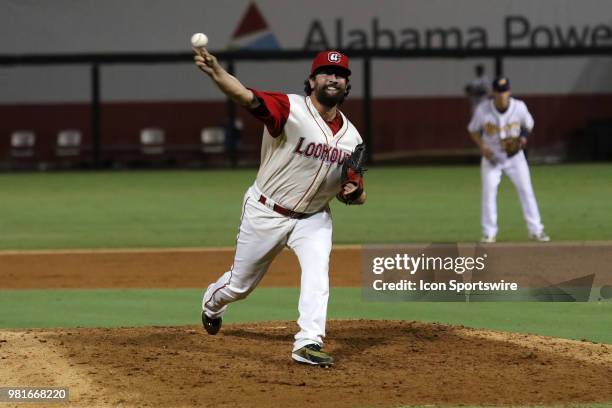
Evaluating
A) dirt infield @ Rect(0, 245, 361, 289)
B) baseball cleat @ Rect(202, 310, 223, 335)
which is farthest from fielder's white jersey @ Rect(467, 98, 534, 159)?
baseball cleat @ Rect(202, 310, 223, 335)

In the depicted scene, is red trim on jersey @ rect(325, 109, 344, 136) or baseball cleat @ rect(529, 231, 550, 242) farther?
baseball cleat @ rect(529, 231, 550, 242)

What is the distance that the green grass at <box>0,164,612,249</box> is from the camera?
15.3 metres

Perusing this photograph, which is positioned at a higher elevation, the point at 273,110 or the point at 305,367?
the point at 273,110

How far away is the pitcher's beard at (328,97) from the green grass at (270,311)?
8.70 ft

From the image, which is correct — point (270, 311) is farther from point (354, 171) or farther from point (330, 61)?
point (330, 61)

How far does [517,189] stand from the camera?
14.2 m

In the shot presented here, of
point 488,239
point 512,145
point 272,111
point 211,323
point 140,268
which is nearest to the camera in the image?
point 272,111

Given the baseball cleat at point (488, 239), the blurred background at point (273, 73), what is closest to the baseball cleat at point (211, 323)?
the baseball cleat at point (488, 239)

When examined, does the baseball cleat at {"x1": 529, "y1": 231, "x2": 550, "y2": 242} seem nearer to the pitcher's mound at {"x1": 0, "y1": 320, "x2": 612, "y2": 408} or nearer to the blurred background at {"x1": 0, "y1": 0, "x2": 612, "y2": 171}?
the pitcher's mound at {"x1": 0, "y1": 320, "x2": 612, "y2": 408}

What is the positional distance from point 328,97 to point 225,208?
1168 cm

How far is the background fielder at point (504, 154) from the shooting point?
13977 mm

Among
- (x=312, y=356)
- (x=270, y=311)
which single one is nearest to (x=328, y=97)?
(x=312, y=356)

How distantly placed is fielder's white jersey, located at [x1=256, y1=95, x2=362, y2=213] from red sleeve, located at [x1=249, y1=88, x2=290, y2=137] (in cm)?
4

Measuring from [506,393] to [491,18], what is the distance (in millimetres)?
24094
